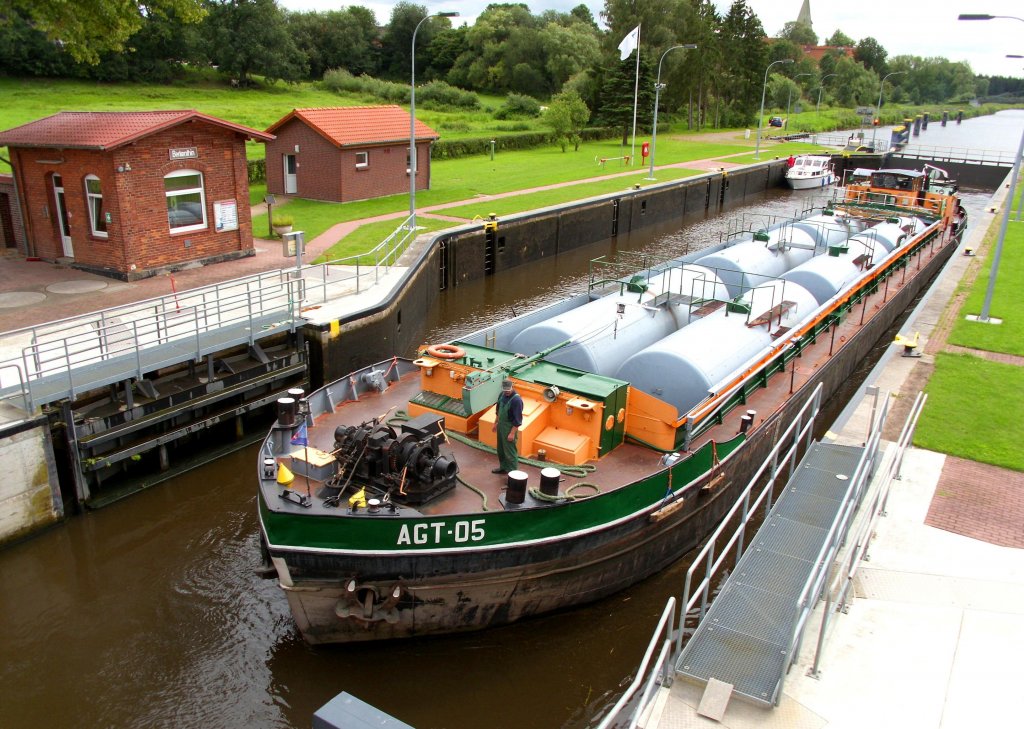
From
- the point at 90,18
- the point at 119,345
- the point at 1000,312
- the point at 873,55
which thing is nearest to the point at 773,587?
the point at 119,345

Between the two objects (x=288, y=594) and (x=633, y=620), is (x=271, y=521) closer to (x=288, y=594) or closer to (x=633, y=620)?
(x=288, y=594)

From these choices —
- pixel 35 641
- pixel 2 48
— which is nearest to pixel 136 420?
pixel 35 641

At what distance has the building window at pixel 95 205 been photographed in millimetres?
21375

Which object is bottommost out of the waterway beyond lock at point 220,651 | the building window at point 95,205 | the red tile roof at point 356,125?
the waterway beyond lock at point 220,651

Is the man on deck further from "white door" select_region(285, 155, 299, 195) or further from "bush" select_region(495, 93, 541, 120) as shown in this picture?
"bush" select_region(495, 93, 541, 120)

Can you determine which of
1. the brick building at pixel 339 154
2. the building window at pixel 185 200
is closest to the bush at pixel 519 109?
the brick building at pixel 339 154

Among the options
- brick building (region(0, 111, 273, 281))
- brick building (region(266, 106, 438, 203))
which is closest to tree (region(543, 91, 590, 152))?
brick building (region(266, 106, 438, 203))

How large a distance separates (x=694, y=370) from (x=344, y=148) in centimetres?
2366

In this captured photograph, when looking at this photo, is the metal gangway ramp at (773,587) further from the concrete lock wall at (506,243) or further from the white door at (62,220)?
the white door at (62,220)

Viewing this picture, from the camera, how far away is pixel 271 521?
10273 mm

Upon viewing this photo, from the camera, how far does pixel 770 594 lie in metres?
9.61

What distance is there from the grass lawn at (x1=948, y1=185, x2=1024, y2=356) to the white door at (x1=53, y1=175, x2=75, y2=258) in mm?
23346

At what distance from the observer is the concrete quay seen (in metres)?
8.00

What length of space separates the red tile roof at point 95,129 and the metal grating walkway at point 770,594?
17.9 meters
